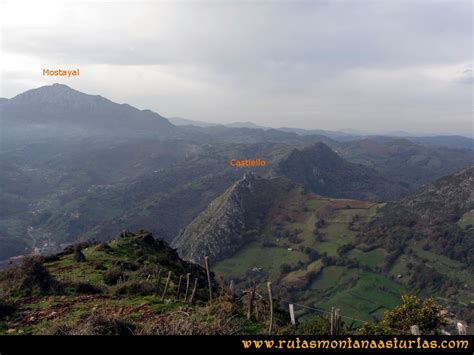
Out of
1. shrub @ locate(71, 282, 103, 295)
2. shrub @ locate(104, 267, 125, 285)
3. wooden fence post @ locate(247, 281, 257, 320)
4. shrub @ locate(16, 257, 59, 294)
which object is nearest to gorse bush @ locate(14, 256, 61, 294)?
shrub @ locate(16, 257, 59, 294)

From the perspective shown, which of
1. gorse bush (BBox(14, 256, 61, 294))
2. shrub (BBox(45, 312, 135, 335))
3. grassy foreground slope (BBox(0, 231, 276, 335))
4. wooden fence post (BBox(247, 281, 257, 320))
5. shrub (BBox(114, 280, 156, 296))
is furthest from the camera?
shrub (BBox(114, 280, 156, 296))

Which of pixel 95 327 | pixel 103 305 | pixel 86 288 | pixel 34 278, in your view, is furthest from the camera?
pixel 86 288

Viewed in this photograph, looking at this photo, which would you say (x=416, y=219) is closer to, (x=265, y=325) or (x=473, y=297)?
(x=473, y=297)

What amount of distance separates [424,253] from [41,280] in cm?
15058

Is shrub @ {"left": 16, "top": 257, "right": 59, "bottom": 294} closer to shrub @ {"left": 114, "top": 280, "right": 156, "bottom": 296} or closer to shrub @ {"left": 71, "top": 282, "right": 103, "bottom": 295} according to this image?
shrub @ {"left": 71, "top": 282, "right": 103, "bottom": 295}

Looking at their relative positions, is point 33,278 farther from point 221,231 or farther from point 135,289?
point 221,231

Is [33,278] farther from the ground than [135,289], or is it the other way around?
[33,278]

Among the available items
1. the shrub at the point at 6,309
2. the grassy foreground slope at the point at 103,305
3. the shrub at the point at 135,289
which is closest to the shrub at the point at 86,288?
the grassy foreground slope at the point at 103,305

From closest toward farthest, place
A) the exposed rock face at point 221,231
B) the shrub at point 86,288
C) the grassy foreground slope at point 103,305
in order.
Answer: the grassy foreground slope at point 103,305, the shrub at point 86,288, the exposed rock face at point 221,231

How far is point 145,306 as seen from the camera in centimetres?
1627

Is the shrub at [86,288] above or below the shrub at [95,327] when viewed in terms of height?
below

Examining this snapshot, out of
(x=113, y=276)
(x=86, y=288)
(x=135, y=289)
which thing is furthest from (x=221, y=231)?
(x=86, y=288)

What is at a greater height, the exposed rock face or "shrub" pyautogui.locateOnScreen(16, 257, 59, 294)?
"shrub" pyautogui.locateOnScreen(16, 257, 59, 294)

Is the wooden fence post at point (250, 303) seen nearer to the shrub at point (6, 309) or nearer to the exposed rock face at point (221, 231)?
the shrub at point (6, 309)
